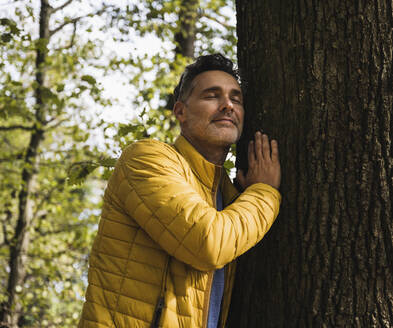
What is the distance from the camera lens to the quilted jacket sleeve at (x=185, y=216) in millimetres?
1812

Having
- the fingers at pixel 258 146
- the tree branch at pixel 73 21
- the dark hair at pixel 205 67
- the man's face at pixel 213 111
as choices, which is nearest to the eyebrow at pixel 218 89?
the man's face at pixel 213 111

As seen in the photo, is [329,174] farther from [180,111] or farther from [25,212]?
[25,212]

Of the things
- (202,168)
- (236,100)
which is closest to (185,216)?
(202,168)

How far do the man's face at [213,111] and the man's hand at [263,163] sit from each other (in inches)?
5.0

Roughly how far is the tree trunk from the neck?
31 cm

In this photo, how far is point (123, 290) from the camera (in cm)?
193

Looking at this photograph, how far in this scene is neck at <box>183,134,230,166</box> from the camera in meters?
2.48

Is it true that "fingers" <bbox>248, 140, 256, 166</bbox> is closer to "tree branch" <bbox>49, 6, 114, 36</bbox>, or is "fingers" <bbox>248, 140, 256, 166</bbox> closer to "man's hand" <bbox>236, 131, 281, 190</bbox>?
"man's hand" <bbox>236, 131, 281, 190</bbox>

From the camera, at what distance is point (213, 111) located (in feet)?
8.06

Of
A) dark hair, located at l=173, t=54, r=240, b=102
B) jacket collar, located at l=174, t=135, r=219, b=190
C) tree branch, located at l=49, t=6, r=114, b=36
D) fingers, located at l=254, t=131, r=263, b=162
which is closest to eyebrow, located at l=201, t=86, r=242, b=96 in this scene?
dark hair, located at l=173, t=54, r=240, b=102

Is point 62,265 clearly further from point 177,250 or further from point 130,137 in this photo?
point 177,250

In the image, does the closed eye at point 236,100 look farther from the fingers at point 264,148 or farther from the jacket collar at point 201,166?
the jacket collar at point 201,166

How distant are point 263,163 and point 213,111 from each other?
42cm

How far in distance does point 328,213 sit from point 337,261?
23cm
